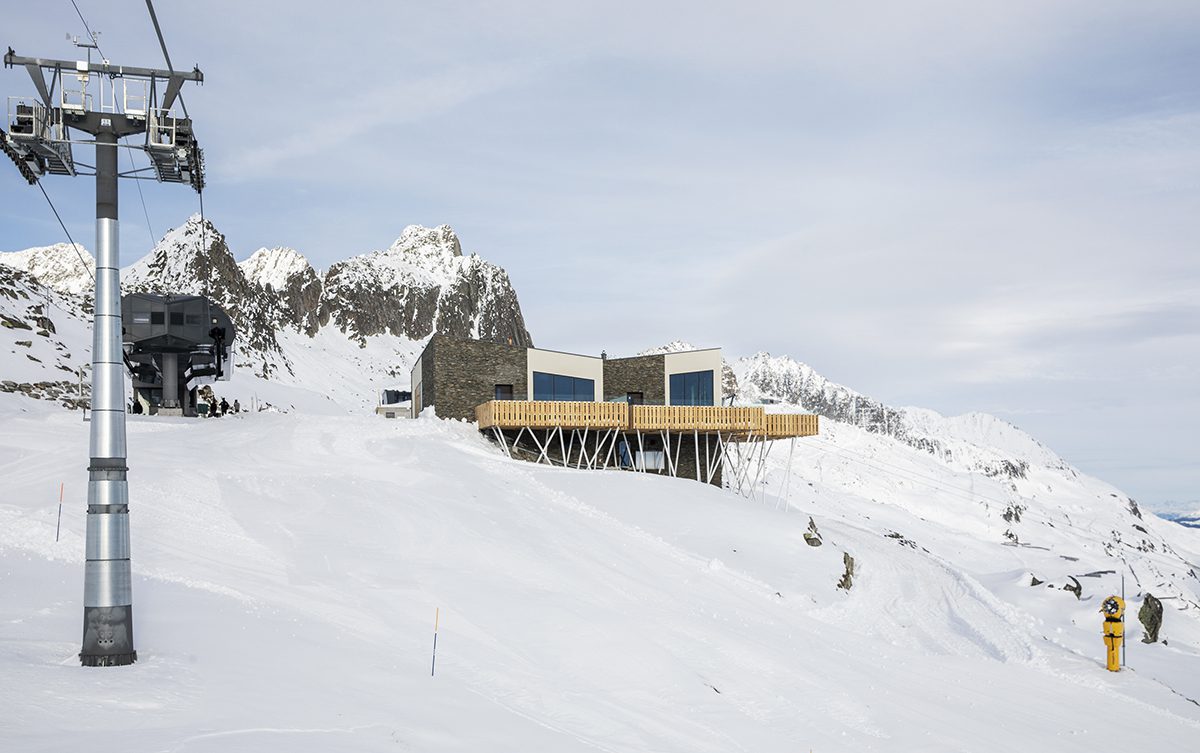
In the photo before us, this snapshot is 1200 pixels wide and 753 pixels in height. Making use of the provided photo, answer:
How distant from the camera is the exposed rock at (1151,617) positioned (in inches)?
1180

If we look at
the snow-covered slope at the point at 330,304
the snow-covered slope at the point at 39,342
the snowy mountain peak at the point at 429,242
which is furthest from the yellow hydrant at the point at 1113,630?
the snowy mountain peak at the point at 429,242

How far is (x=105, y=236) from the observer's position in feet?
32.0

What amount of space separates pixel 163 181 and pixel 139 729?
257 inches

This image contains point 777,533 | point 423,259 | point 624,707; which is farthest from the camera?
point 423,259

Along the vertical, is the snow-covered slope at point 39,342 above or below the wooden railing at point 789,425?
above

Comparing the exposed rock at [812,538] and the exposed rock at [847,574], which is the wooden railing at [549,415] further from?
the exposed rock at [847,574]

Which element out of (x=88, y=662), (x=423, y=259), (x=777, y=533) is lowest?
(x=777, y=533)

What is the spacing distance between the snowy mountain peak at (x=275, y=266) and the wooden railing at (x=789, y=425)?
333 ft

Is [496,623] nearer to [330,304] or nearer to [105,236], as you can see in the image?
[105,236]

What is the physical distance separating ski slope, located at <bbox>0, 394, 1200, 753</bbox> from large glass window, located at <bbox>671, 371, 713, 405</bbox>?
10.8 metres

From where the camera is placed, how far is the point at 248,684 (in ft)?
30.8

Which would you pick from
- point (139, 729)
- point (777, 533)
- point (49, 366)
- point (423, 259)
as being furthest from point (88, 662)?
point (423, 259)

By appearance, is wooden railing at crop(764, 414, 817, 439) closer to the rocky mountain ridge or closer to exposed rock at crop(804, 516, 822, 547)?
exposed rock at crop(804, 516, 822, 547)

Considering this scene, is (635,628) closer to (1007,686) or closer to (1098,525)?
(1007,686)
